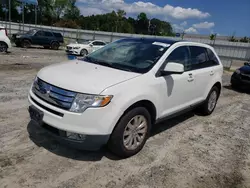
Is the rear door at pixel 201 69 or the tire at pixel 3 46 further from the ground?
the rear door at pixel 201 69

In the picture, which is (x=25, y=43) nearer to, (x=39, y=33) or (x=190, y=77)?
(x=39, y=33)

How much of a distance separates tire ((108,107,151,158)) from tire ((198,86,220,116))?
7.83 feet

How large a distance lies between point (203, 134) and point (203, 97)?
0.90 m

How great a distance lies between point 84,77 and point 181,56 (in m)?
2.02

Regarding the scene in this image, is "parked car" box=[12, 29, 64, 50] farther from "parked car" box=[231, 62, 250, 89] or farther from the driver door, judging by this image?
the driver door

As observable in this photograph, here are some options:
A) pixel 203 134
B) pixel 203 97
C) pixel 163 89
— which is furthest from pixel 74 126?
pixel 203 97

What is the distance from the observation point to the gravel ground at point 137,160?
280cm

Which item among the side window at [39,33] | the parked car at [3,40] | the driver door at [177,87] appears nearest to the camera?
the driver door at [177,87]

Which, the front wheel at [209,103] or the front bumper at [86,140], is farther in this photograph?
the front wheel at [209,103]

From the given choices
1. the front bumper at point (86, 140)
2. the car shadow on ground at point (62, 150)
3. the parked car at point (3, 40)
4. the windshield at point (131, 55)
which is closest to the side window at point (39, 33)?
the parked car at point (3, 40)

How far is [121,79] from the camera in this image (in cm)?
303

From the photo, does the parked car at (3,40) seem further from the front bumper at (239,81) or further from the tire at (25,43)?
the front bumper at (239,81)

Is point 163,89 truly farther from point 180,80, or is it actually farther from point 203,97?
point 203,97

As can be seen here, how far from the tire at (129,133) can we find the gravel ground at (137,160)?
162 millimetres
